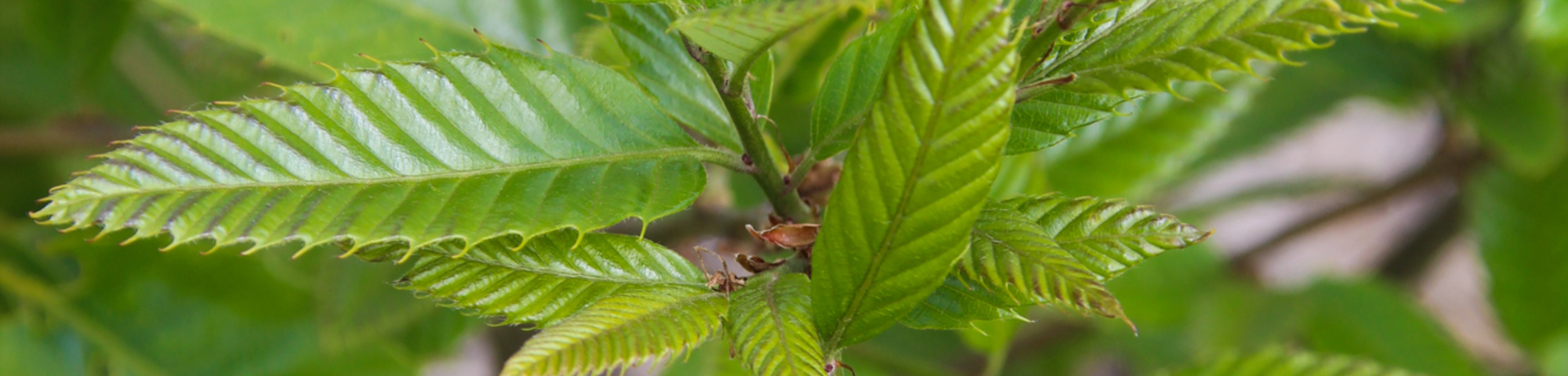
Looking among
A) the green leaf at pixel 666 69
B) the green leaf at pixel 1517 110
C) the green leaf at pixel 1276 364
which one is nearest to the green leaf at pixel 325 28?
the green leaf at pixel 666 69

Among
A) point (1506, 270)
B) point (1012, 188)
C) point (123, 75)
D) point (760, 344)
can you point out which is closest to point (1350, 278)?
point (1506, 270)

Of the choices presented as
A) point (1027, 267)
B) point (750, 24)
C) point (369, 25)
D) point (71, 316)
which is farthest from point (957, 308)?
point (71, 316)

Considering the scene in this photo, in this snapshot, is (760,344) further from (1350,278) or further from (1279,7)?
(1350,278)

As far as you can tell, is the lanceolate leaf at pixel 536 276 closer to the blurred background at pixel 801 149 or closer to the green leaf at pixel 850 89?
the green leaf at pixel 850 89

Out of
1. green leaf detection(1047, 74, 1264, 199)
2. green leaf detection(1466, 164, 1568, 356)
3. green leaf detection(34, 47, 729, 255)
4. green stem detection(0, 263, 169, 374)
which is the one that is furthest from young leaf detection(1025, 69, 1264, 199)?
green stem detection(0, 263, 169, 374)

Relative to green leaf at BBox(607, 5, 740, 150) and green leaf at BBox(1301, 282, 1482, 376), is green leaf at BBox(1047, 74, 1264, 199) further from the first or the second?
green leaf at BBox(1301, 282, 1482, 376)

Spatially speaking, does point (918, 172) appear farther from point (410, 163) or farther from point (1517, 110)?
point (1517, 110)

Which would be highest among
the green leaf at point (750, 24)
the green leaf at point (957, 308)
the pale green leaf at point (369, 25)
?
the pale green leaf at point (369, 25)
